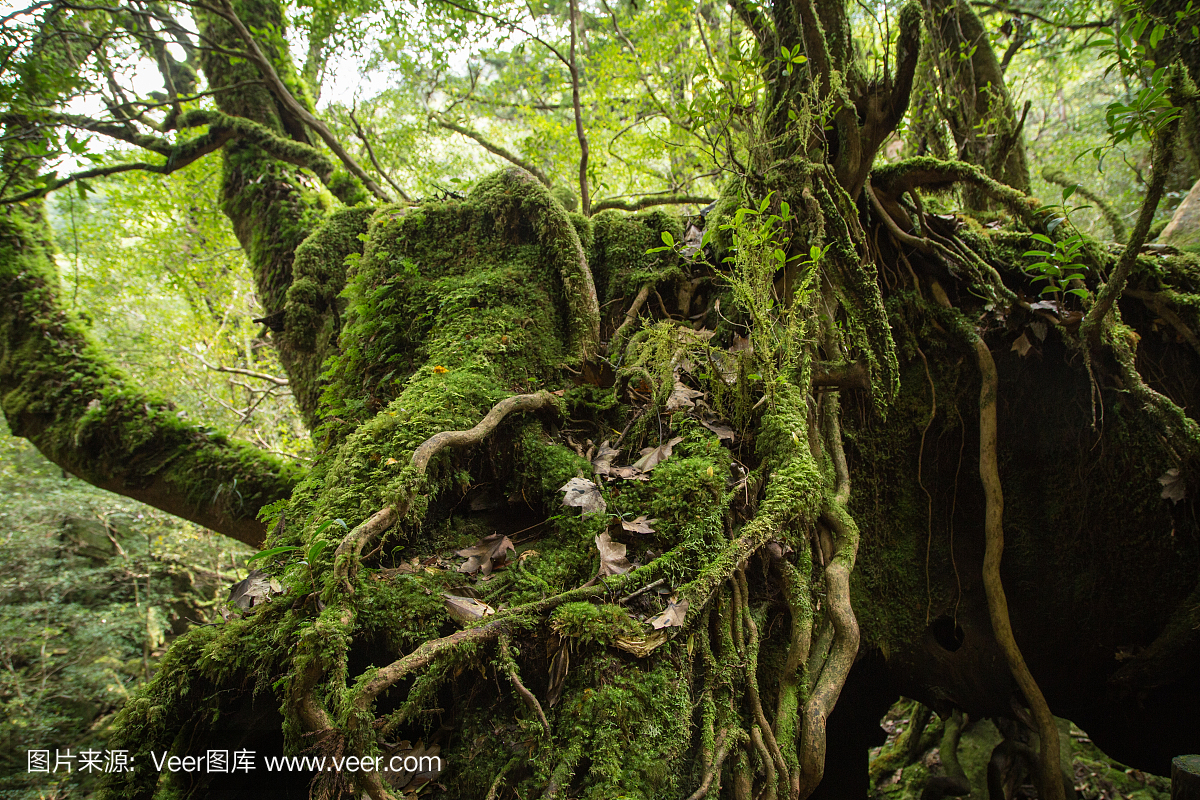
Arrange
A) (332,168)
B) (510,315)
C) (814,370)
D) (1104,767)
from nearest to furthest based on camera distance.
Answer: (814,370) < (510,315) < (332,168) < (1104,767)

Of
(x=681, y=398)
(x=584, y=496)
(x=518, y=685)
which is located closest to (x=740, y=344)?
(x=681, y=398)

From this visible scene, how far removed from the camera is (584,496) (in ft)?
6.91

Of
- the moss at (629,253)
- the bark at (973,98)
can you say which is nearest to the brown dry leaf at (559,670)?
the moss at (629,253)

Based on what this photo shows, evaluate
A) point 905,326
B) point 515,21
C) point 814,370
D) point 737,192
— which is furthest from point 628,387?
point 515,21

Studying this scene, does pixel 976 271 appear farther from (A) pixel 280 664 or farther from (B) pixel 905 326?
(A) pixel 280 664

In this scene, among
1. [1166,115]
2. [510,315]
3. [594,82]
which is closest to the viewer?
[1166,115]

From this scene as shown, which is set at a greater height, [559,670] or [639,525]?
[639,525]

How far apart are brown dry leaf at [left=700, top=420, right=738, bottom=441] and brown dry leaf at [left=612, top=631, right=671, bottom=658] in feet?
3.11

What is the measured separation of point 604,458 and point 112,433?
3.65 meters

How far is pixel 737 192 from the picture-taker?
320 centimetres

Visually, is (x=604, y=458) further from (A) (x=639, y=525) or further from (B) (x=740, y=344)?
(B) (x=740, y=344)

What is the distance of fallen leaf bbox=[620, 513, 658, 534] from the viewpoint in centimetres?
190

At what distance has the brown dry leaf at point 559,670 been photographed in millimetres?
1573

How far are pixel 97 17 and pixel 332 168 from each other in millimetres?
2713
